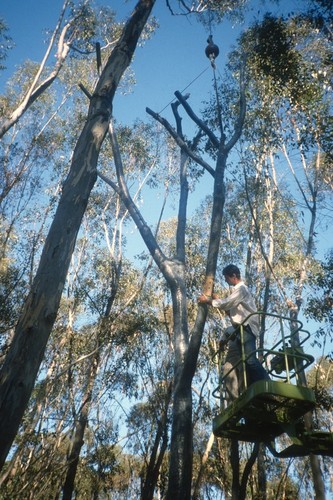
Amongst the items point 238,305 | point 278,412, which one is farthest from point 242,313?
point 278,412

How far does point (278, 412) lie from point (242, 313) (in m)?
1.15

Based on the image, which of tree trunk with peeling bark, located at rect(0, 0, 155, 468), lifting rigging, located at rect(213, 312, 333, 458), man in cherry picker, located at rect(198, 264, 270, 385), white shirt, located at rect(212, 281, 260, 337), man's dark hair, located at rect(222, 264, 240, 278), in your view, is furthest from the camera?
man's dark hair, located at rect(222, 264, 240, 278)

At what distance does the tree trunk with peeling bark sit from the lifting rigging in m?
1.88

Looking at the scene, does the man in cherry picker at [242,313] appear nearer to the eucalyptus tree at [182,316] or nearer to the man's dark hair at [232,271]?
the man's dark hair at [232,271]

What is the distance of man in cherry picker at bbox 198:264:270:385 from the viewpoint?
12.8ft

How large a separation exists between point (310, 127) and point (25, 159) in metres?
11.0

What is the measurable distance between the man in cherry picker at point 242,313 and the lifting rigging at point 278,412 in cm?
23

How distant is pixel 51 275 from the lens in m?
3.02

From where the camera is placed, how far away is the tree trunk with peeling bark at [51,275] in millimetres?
2434

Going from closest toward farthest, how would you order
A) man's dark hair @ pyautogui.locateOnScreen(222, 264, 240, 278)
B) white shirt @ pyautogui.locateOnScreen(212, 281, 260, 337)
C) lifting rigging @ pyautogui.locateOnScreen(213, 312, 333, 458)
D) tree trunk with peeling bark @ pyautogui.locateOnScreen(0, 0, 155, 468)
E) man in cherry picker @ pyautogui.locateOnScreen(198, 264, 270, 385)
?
tree trunk with peeling bark @ pyautogui.locateOnScreen(0, 0, 155, 468)
lifting rigging @ pyautogui.locateOnScreen(213, 312, 333, 458)
man in cherry picker @ pyautogui.locateOnScreen(198, 264, 270, 385)
white shirt @ pyautogui.locateOnScreen(212, 281, 260, 337)
man's dark hair @ pyautogui.locateOnScreen(222, 264, 240, 278)

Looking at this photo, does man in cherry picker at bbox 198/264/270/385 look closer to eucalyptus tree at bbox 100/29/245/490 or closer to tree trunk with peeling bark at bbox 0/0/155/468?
eucalyptus tree at bbox 100/29/245/490

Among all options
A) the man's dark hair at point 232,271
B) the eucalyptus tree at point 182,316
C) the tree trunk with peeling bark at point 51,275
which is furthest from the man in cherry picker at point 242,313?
the tree trunk with peeling bark at point 51,275

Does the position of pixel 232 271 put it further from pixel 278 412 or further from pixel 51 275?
pixel 51 275

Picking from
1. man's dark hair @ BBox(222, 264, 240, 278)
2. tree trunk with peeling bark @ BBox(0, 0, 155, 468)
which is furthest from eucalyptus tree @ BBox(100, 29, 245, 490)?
tree trunk with peeling bark @ BBox(0, 0, 155, 468)
